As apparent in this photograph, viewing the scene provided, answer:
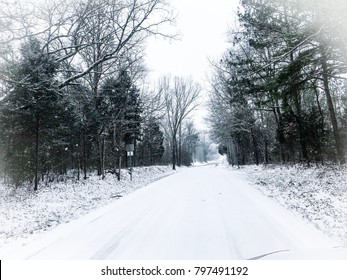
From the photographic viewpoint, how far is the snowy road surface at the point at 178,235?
4.50 metres

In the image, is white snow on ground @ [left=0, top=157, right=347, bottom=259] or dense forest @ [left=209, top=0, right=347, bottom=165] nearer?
white snow on ground @ [left=0, top=157, right=347, bottom=259]

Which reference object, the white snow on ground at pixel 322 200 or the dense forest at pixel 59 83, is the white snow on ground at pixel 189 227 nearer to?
the white snow on ground at pixel 322 200

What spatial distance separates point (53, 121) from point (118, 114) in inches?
206

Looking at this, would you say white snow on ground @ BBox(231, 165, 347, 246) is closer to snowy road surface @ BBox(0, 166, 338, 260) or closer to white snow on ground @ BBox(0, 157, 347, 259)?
white snow on ground @ BBox(0, 157, 347, 259)

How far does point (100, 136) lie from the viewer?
20531 mm

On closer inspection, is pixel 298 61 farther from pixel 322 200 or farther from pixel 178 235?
pixel 178 235

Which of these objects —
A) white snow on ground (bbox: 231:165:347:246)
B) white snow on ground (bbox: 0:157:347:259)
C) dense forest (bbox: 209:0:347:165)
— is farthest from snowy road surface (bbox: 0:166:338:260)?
dense forest (bbox: 209:0:347:165)

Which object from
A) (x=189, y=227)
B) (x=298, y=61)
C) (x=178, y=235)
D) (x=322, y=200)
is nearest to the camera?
(x=178, y=235)

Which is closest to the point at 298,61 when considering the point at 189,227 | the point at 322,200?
the point at 322,200

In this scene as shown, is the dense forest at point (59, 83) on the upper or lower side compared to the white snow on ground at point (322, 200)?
upper

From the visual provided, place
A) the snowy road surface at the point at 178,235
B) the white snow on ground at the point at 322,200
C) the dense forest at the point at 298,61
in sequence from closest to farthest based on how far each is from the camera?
1. the snowy road surface at the point at 178,235
2. the white snow on ground at the point at 322,200
3. the dense forest at the point at 298,61

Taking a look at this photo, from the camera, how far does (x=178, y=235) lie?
17.4ft

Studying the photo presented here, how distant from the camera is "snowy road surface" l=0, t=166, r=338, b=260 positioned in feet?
14.8

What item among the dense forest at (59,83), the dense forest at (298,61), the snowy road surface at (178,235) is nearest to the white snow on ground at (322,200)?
the snowy road surface at (178,235)
